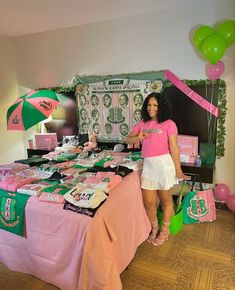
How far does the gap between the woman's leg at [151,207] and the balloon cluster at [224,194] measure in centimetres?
87

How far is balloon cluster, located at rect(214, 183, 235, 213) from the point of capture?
259cm

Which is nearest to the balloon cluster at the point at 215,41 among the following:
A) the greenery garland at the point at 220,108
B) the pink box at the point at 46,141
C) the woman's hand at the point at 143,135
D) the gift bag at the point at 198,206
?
the greenery garland at the point at 220,108

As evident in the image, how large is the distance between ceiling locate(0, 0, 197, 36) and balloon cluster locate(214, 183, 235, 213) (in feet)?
6.74

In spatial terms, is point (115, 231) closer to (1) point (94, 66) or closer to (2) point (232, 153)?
(2) point (232, 153)

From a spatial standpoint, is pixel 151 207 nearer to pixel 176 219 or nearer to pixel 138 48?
pixel 176 219

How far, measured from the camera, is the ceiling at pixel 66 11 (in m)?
2.34

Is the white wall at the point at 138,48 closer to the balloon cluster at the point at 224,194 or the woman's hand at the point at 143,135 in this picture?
the balloon cluster at the point at 224,194

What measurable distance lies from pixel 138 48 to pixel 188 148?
1353 millimetres

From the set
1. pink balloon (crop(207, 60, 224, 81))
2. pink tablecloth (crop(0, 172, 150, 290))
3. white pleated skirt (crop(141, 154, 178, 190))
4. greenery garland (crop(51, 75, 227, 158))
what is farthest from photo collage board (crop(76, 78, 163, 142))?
pink tablecloth (crop(0, 172, 150, 290))

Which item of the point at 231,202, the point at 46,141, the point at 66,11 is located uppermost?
the point at 66,11

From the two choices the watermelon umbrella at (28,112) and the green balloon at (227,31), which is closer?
the green balloon at (227,31)

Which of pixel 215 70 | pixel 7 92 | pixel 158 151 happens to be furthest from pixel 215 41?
pixel 7 92

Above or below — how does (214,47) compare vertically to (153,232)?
above

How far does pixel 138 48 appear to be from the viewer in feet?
9.30
